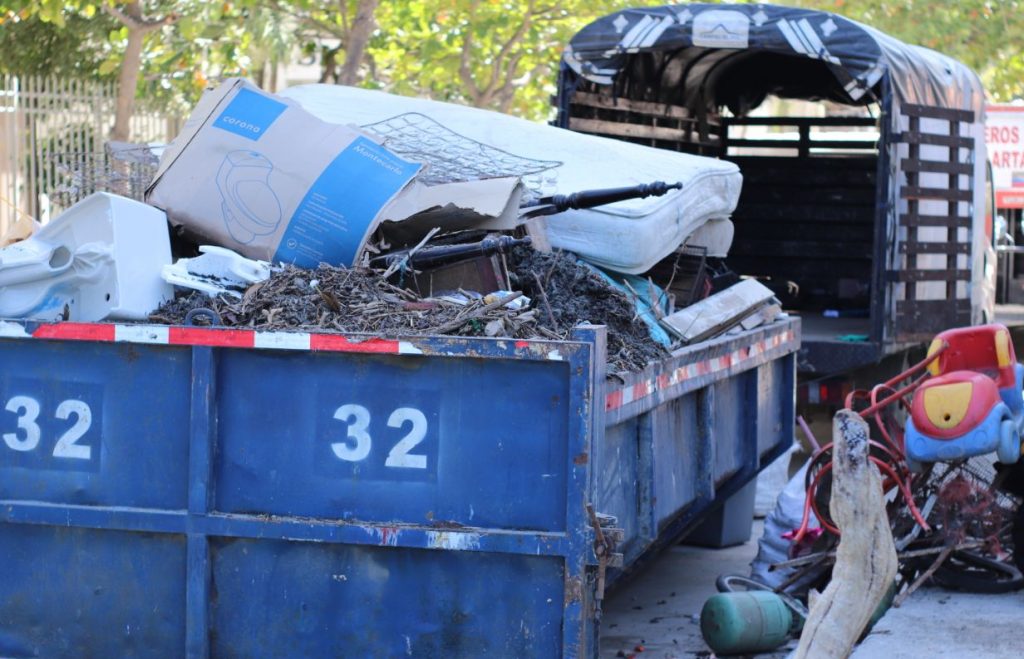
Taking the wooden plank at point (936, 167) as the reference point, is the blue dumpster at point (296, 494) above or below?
below

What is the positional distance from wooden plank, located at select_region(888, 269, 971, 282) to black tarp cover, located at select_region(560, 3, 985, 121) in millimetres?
988

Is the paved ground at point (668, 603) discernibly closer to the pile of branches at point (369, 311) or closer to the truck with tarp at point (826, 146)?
the pile of branches at point (369, 311)

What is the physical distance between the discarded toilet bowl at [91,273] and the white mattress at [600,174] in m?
1.75

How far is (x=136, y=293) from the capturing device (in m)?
4.01

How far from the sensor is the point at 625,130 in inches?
350

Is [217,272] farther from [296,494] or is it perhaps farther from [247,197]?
[296,494]

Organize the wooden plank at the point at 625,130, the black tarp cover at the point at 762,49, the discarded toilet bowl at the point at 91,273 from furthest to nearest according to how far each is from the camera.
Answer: the wooden plank at the point at 625,130, the black tarp cover at the point at 762,49, the discarded toilet bowl at the point at 91,273

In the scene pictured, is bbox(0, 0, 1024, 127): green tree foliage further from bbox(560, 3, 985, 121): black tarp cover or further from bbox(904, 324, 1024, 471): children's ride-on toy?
bbox(904, 324, 1024, 471): children's ride-on toy

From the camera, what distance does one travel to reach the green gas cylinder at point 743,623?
200 inches

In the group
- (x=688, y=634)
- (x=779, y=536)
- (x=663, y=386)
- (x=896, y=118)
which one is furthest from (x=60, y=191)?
(x=896, y=118)

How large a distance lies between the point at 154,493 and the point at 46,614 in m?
0.47

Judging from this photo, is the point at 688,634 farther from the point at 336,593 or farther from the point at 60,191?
the point at 60,191

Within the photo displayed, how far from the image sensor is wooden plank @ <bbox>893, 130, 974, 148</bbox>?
26.5ft

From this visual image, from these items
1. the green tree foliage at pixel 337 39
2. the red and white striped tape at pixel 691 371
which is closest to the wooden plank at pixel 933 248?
the red and white striped tape at pixel 691 371
